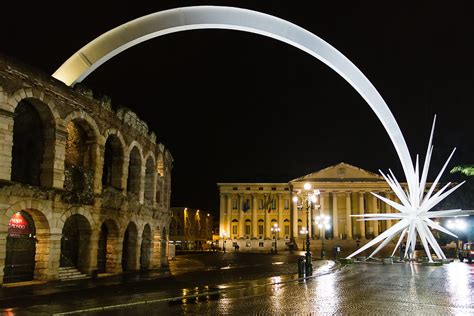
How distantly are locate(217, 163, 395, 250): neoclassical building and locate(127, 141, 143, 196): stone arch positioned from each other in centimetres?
7705

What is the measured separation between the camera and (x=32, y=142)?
2888cm

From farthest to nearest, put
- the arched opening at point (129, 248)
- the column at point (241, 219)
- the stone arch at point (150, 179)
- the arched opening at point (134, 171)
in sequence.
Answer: the column at point (241, 219)
the stone arch at point (150, 179)
the arched opening at point (134, 171)
the arched opening at point (129, 248)

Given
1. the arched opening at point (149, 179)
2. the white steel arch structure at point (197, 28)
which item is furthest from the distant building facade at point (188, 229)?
the white steel arch structure at point (197, 28)

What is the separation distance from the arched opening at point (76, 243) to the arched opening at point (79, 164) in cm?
173

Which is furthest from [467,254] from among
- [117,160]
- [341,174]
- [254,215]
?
[254,215]

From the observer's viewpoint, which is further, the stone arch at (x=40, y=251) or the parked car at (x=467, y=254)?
the parked car at (x=467, y=254)

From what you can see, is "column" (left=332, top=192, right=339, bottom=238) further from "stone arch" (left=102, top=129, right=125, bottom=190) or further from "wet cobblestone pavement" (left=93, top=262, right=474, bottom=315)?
"wet cobblestone pavement" (left=93, top=262, right=474, bottom=315)

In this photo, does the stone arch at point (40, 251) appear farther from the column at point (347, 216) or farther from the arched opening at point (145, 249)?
the column at point (347, 216)

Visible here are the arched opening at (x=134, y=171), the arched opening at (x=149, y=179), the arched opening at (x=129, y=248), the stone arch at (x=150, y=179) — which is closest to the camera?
the arched opening at (x=129, y=248)

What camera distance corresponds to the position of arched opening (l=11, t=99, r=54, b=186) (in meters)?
27.2

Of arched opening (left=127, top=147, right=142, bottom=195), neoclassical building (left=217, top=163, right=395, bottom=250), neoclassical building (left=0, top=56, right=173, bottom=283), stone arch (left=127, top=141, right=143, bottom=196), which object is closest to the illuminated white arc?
neoclassical building (left=0, top=56, right=173, bottom=283)

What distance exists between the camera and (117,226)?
33.6 meters

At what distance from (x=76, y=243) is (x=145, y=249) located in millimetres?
8749

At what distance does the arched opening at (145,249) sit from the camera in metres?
39.1
